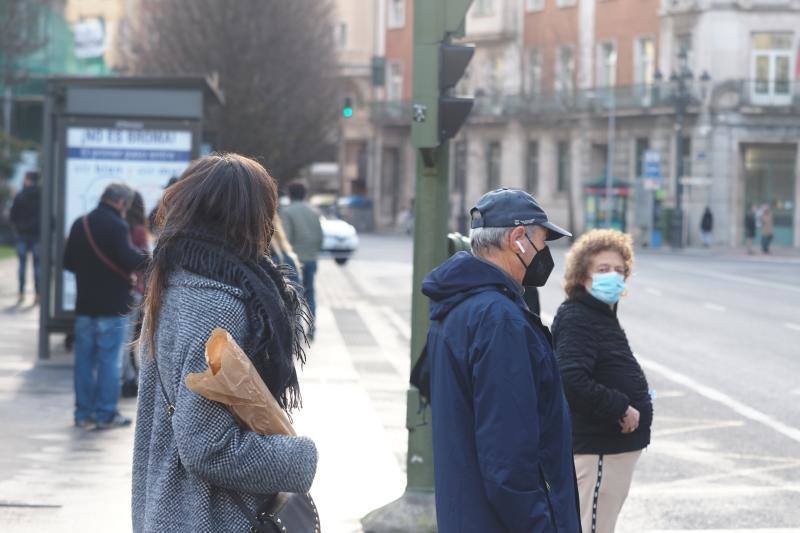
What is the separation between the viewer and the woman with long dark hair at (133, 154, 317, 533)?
11.4 feet

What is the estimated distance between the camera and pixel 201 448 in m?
3.43

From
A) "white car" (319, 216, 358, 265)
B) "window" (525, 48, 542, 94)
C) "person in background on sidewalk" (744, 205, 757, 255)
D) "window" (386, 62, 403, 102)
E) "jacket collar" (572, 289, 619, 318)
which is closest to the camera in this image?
"jacket collar" (572, 289, 619, 318)

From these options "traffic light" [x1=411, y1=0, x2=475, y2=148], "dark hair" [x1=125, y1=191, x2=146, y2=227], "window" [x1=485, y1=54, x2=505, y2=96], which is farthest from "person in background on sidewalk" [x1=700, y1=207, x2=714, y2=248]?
"traffic light" [x1=411, y1=0, x2=475, y2=148]

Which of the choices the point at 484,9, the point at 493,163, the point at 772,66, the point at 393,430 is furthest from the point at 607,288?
the point at 484,9

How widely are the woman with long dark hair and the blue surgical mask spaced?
2336 mm

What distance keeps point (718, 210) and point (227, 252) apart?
4991cm

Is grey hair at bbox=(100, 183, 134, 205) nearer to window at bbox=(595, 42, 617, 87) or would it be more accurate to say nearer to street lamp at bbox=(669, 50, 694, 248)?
street lamp at bbox=(669, 50, 694, 248)

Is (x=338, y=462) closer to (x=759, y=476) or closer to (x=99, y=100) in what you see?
(x=759, y=476)

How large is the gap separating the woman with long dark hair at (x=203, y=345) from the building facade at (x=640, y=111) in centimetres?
4310

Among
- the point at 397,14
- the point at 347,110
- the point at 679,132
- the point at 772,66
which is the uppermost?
the point at 397,14

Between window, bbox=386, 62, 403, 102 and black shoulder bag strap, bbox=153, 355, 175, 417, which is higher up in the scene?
window, bbox=386, 62, 403, 102

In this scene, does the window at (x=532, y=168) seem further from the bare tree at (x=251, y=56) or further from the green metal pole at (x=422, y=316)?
the green metal pole at (x=422, y=316)

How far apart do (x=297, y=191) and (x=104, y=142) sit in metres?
3.20

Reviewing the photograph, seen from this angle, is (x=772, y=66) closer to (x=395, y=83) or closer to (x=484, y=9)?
(x=484, y=9)
